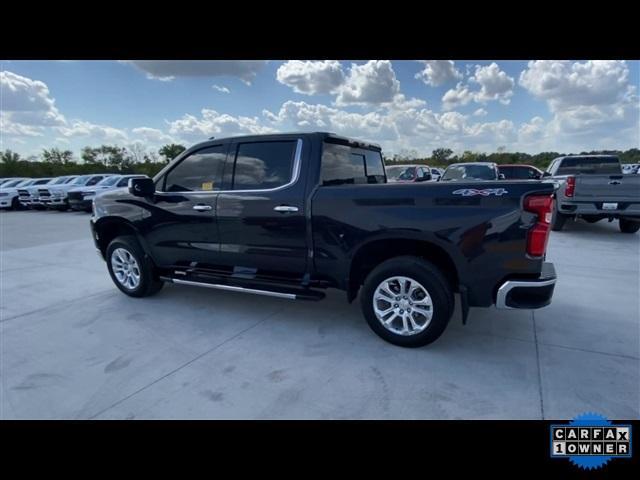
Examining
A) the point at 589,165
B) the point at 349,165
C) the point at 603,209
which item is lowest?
the point at 603,209

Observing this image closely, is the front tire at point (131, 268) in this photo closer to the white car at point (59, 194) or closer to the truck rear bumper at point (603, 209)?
the truck rear bumper at point (603, 209)

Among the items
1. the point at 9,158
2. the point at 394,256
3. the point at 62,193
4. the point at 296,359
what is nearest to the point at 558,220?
the point at 394,256

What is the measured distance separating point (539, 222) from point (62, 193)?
19.8m

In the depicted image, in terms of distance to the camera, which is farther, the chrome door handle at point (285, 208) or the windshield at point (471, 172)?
the windshield at point (471, 172)

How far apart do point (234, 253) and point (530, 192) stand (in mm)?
2927

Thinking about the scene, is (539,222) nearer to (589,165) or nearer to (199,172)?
(199,172)

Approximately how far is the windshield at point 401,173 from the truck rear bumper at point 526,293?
10.5 metres

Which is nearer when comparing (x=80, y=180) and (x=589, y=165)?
(x=589, y=165)

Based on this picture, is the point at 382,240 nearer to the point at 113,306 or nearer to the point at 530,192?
the point at 530,192

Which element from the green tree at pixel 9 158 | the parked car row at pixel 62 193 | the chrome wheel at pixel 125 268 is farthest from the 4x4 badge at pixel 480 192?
the green tree at pixel 9 158

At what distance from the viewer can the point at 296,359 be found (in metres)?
3.08

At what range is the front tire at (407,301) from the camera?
299 centimetres
